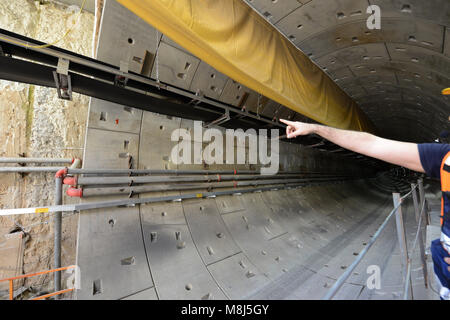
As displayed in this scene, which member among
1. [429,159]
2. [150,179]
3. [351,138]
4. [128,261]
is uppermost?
[351,138]

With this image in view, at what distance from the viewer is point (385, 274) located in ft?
11.8

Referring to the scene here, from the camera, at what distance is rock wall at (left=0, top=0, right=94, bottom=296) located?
4078mm

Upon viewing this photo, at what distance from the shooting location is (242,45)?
117 inches

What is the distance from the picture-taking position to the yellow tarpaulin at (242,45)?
222cm

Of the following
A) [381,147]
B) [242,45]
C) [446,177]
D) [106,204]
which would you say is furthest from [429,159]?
[106,204]

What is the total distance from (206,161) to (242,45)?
2.52 m

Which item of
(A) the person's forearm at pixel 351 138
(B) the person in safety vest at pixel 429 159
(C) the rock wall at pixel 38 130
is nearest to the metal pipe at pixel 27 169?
(C) the rock wall at pixel 38 130

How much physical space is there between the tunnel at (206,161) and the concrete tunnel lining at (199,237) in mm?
18

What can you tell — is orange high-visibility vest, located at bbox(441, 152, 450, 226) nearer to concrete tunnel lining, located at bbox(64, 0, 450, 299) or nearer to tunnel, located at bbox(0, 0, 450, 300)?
tunnel, located at bbox(0, 0, 450, 300)

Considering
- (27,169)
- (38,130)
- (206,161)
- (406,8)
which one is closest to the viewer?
(406,8)

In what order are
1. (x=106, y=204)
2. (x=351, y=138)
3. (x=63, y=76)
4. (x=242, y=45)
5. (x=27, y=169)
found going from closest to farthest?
(x=351, y=138), (x=63, y=76), (x=242, y=45), (x=106, y=204), (x=27, y=169)

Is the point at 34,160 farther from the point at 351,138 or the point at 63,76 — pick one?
the point at 351,138
